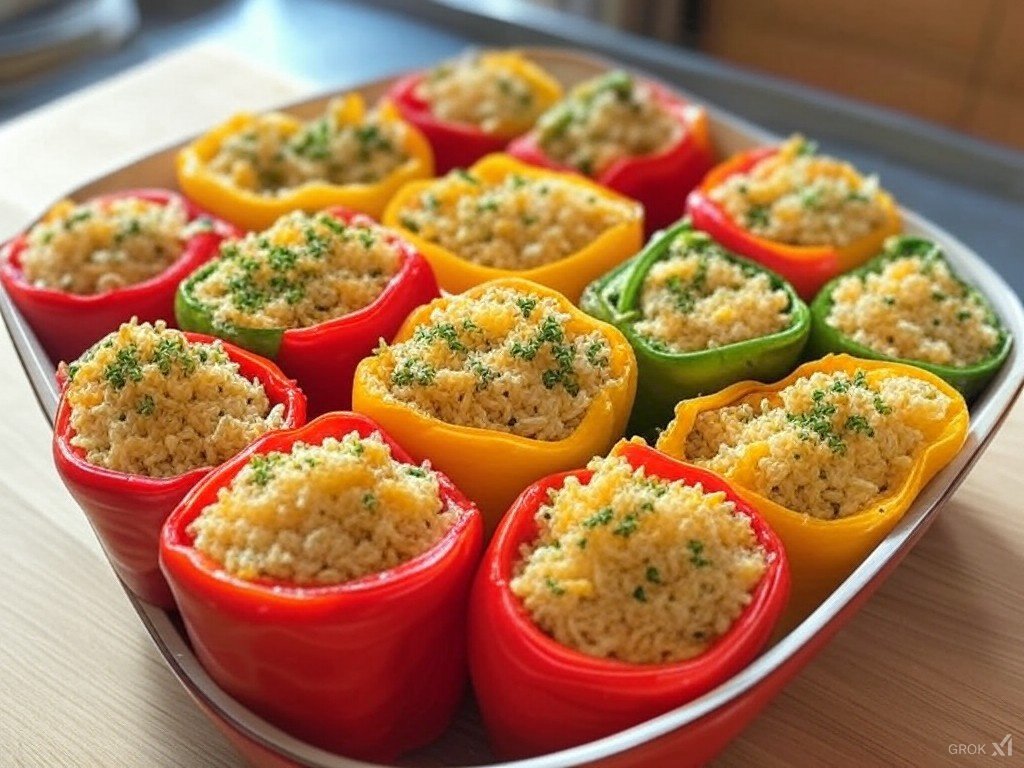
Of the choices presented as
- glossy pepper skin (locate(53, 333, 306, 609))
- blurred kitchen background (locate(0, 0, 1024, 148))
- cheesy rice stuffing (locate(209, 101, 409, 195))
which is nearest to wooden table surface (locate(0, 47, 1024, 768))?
glossy pepper skin (locate(53, 333, 306, 609))

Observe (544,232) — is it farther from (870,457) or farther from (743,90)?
(743,90)

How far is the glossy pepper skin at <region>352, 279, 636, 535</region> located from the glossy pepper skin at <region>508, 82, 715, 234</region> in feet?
2.98

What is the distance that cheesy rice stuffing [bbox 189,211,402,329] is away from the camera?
74.2 inches

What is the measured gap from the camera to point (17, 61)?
420 centimetres

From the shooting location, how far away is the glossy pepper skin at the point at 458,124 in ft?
8.69

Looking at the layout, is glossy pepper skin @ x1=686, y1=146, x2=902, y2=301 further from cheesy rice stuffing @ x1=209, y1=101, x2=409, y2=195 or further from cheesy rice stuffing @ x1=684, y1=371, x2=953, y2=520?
cheesy rice stuffing @ x1=209, y1=101, x2=409, y2=195

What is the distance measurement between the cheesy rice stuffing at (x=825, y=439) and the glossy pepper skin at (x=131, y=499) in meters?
0.64

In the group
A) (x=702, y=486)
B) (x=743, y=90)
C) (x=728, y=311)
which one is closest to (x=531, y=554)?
(x=702, y=486)

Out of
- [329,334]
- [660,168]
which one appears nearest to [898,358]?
[660,168]

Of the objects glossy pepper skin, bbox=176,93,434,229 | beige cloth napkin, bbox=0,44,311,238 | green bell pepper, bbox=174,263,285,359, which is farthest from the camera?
beige cloth napkin, bbox=0,44,311,238

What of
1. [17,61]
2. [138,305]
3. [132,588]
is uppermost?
[138,305]

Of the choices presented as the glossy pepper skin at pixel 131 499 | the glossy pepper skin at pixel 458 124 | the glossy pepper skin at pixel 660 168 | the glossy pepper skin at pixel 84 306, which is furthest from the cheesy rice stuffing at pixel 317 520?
the glossy pepper skin at pixel 458 124

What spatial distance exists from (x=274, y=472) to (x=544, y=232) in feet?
2.88

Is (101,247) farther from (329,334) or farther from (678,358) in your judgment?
(678,358)
